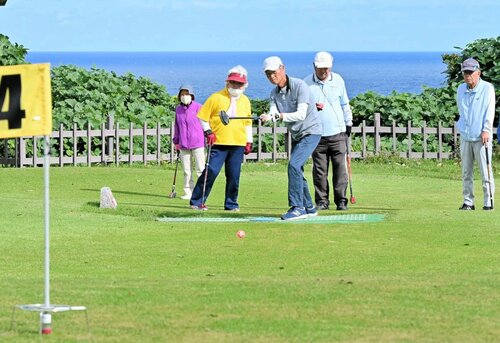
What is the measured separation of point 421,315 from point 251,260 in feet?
13.3

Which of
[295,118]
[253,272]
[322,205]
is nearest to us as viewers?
[253,272]

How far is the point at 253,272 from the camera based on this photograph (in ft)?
40.5

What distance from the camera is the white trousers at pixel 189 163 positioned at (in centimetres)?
2189

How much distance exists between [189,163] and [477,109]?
5.46 meters

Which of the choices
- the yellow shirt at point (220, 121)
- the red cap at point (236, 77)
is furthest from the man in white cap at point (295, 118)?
the yellow shirt at point (220, 121)

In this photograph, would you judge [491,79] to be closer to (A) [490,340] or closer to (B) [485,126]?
(B) [485,126]

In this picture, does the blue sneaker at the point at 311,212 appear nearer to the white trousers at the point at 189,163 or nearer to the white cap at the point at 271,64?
the white cap at the point at 271,64

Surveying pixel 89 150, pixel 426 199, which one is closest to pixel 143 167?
pixel 89 150

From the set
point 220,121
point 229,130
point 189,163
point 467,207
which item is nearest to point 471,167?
point 467,207

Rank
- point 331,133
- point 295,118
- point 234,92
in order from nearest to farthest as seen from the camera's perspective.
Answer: point 295,118 → point 234,92 → point 331,133

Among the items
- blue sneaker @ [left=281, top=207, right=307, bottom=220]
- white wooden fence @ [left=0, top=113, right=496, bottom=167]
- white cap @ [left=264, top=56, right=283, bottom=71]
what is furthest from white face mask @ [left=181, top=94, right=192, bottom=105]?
white wooden fence @ [left=0, top=113, right=496, bottom=167]

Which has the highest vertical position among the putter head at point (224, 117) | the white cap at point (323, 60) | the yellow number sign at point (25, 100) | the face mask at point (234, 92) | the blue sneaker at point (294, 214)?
the white cap at point (323, 60)

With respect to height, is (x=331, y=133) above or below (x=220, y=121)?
below

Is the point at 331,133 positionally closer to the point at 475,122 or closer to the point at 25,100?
the point at 475,122
